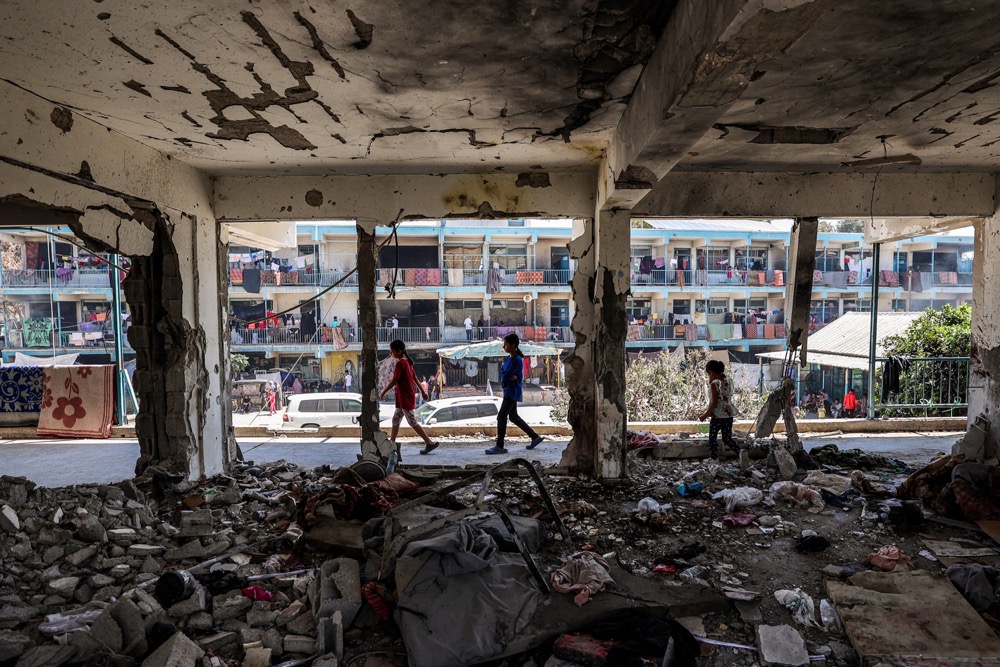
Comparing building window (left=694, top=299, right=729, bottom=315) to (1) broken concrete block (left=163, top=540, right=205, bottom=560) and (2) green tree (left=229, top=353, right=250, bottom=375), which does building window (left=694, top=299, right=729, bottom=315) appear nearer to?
(2) green tree (left=229, top=353, right=250, bottom=375)

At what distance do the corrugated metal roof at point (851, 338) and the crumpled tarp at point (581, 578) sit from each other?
9.39 m

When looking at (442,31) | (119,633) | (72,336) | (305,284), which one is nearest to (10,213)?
(119,633)

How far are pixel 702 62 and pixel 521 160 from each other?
3384 mm

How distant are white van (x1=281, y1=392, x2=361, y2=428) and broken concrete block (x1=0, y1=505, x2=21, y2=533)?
29.8ft

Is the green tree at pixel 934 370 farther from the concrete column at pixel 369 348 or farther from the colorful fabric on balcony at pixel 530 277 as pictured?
the colorful fabric on balcony at pixel 530 277

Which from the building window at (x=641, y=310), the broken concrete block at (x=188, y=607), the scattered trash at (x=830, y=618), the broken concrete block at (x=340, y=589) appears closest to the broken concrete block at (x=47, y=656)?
the broken concrete block at (x=188, y=607)

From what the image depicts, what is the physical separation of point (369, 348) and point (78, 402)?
565 cm

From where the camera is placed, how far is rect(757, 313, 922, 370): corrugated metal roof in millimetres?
11934

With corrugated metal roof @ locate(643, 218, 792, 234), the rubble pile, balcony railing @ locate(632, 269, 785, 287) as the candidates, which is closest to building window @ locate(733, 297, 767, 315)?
balcony railing @ locate(632, 269, 785, 287)

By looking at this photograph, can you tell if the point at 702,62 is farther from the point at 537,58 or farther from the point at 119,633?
the point at 119,633

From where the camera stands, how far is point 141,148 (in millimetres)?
5090

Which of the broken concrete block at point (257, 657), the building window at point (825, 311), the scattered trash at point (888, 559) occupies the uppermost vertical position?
the building window at point (825, 311)

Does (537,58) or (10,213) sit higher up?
(537,58)

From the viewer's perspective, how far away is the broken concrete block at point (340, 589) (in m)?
3.43
